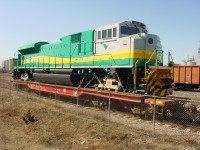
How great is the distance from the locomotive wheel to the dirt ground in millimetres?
2862

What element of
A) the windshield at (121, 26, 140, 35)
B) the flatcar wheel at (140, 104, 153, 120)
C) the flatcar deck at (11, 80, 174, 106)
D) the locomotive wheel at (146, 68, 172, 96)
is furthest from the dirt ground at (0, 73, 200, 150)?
the windshield at (121, 26, 140, 35)

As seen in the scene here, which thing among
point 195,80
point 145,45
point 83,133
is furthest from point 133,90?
point 195,80

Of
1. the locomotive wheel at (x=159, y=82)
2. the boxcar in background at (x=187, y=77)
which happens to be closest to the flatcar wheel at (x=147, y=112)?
the locomotive wheel at (x=159, y=82)

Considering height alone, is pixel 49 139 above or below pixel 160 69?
below

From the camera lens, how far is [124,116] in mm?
13938

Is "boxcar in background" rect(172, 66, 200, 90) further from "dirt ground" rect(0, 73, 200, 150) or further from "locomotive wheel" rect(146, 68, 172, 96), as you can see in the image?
"dirt ground" rect(0, 73, 200, 150)

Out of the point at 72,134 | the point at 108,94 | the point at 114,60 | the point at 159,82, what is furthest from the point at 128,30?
the point at 72,134

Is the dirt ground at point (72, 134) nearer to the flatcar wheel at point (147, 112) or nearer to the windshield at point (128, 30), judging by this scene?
the flatcar wheel at point (147, 112)

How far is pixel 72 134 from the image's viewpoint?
11.5 m

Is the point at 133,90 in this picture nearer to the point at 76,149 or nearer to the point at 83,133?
the point at 83,133

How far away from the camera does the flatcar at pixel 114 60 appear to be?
47.4 ft

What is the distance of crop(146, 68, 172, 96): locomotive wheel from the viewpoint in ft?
46.0

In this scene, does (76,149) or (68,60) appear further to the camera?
(68,60)

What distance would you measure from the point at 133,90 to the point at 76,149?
5.63 m
